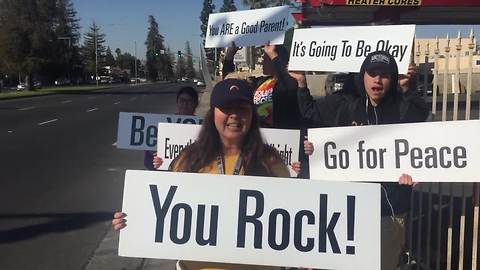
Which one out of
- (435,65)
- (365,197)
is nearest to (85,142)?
(435,65)

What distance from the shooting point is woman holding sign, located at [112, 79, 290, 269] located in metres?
2.75

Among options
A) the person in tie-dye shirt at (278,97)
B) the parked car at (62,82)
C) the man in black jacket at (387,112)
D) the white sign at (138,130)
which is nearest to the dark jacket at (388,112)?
the man in black jacket at (387,112)

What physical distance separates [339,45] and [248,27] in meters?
1.51

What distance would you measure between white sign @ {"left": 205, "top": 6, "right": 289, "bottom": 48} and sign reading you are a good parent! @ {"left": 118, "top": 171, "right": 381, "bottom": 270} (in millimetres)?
2810

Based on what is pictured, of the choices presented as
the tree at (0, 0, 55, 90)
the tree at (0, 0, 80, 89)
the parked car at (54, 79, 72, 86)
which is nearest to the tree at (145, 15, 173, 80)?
the parked car at (54, 79, 72, 86)

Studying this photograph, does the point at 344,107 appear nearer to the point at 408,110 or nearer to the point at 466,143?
the point at 408,110

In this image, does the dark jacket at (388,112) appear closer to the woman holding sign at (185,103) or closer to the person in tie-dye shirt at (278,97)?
the person in tie-dye shirt at (278,97)

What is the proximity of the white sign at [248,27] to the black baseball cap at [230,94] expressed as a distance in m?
2.65

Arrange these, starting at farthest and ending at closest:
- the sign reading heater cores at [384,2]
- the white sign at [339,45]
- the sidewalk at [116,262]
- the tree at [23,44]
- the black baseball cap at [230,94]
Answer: the tree at [23,44] < the sign reading heater cores at [384,2] < the sidewalk at [116,262] < the white sign at [339,45] < the black baseball cap at [230,94]

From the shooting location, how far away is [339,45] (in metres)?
4.73

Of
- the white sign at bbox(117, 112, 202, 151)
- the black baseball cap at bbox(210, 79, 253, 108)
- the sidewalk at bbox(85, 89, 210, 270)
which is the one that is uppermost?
the black baseball cap at bbox(210, 79, 253, 108)

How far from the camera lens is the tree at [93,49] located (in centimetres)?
13075

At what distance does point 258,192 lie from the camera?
8.95 ft

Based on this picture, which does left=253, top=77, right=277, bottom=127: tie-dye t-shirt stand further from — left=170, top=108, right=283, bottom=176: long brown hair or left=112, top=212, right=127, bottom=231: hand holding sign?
left=112, top=212, right=127, bottom=231: hand holding sign
